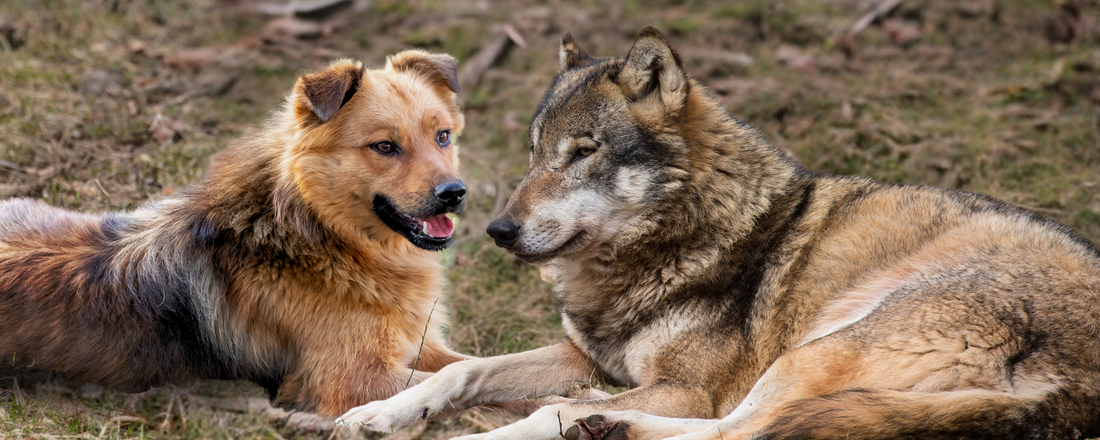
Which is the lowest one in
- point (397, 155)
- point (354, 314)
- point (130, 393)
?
point (130, 393)

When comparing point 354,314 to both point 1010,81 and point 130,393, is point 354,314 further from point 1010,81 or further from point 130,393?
point 1010,81

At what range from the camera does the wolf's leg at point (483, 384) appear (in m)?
3.78

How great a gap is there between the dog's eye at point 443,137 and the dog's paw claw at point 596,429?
2.11 meters

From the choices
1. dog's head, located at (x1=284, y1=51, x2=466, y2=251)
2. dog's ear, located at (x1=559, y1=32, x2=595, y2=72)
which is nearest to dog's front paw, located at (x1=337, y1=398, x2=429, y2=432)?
dog's head, located at (x1=284, y1=51, x2=466, y2=251)

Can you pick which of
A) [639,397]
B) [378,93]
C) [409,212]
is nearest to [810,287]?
[639,397]

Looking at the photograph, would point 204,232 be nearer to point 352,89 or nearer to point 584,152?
point 352,89

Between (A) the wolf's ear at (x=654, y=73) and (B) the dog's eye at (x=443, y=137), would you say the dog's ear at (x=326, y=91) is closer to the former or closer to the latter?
(B) the dog's eye at (x=443, y=137)

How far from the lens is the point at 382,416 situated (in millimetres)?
3740

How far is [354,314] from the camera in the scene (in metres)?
4.37

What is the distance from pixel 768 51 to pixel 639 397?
20.2ft

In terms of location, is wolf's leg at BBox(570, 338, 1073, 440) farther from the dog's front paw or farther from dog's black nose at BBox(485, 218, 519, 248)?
dog's black nose at BBox(485, 218, 519, 248)

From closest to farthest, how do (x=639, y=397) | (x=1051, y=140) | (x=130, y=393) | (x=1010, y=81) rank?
(x=639, y=397) < (x=130, y=393) < (x=1051, y=140) < (x=1010, y=81)


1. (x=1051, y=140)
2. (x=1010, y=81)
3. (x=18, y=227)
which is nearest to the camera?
(x=18, y=227)

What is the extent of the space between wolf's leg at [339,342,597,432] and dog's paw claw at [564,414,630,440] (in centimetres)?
76
